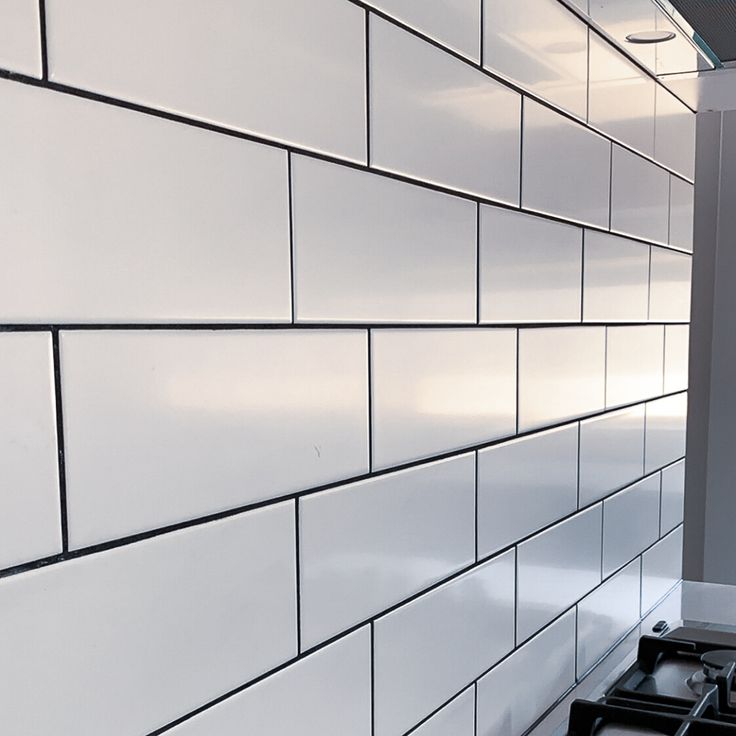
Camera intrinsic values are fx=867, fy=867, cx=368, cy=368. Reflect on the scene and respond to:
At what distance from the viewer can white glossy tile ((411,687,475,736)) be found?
73 cm

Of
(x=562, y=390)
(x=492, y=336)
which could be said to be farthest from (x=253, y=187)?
(x=562, y=390)

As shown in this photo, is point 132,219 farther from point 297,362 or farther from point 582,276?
point 582,276

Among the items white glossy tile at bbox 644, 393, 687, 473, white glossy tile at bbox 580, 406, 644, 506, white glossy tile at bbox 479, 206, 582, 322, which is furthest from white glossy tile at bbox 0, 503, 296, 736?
white glossy tile at bbox 644, 393, 687, 473

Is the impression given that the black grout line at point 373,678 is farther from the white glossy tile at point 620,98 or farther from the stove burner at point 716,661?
the white glossy tile at point 620,98

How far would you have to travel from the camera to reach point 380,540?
2.16 feet

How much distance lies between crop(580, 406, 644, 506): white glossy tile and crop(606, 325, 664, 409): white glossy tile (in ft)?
0.08

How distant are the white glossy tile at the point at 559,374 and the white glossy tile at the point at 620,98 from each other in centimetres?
26

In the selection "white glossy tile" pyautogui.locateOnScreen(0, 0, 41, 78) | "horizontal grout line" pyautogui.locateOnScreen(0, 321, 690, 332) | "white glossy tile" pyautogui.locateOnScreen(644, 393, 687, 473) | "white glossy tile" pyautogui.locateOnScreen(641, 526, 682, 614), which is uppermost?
"white glossy tile" pyautogui.locateOnScreen(0, 0, 41, 78)

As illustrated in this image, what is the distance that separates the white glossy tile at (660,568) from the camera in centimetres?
125

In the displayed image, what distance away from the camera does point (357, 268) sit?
616 mm

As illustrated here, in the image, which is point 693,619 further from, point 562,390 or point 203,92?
point 203,92

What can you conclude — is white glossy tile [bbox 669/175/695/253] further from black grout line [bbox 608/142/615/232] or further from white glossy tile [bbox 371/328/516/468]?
white glossy tile [bbox 371/328/516/468]

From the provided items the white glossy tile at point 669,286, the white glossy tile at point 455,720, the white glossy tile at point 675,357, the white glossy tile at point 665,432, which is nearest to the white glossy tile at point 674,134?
the white glossy tile at point 669,286

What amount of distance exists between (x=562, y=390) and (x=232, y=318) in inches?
21.3
